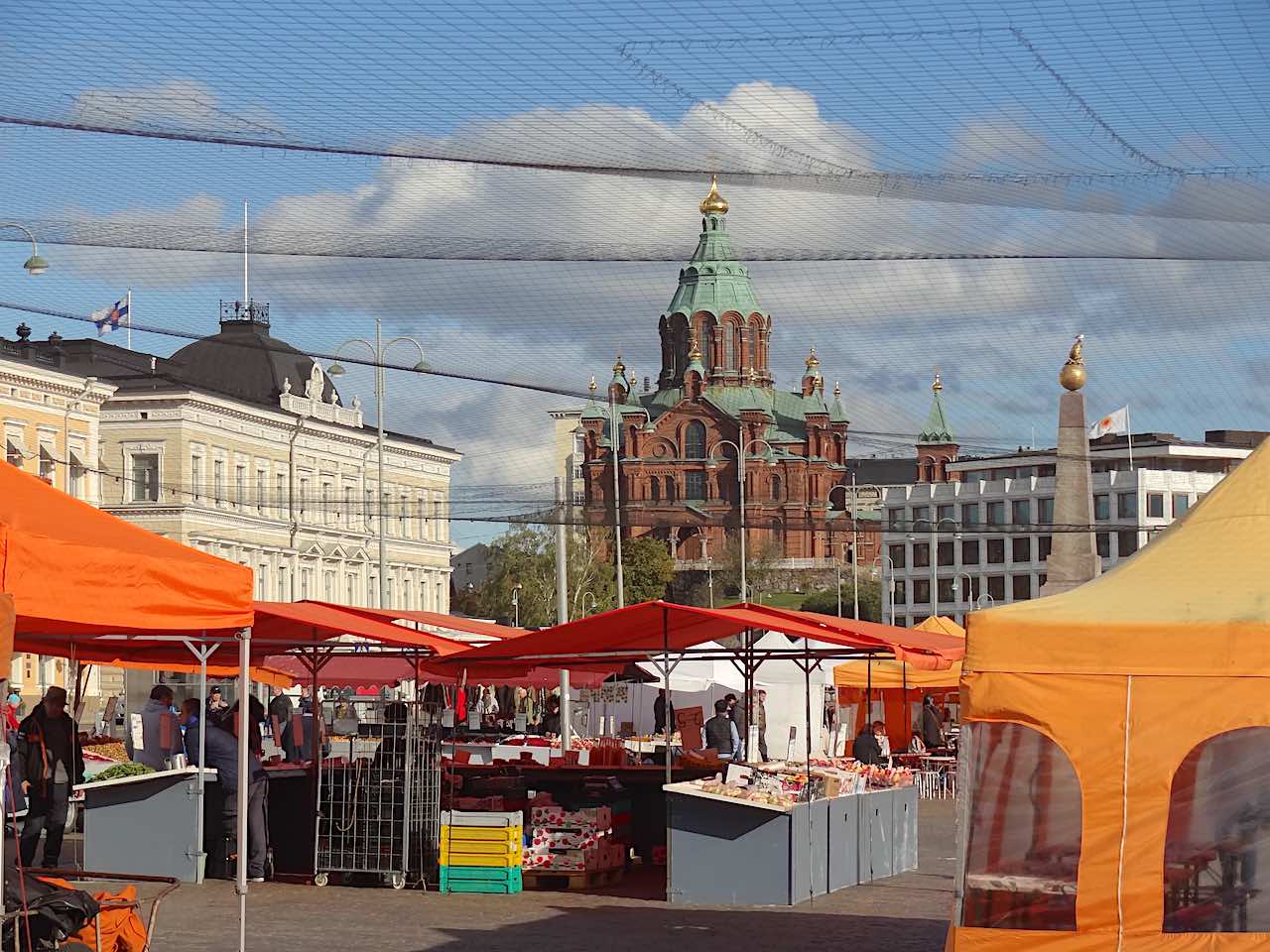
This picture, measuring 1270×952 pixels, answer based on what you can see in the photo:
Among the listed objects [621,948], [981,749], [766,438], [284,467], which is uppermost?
[766,438]

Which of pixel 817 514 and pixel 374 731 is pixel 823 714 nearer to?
pixel 374 731

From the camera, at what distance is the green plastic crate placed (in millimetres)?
17938

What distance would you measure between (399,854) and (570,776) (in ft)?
10.1

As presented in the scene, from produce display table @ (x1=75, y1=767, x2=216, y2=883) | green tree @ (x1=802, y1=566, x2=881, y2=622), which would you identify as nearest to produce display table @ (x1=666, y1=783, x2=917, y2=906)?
produce display table @ (x1=75, y1=767, x2=216, y2=883)

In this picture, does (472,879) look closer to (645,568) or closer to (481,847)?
(481,847)

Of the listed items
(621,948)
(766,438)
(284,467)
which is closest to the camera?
(621,948)

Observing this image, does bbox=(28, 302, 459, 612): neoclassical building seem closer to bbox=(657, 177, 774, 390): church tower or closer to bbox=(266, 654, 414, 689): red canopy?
bbox=(266, 654, 414, 689): red canopy

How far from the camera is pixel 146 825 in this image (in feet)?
61.6

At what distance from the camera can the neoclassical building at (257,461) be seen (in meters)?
74.8

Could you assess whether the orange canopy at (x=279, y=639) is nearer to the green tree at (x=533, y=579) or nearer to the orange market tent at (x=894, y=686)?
the orange market tent at (x=894, y=686)

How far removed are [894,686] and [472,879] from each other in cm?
1919

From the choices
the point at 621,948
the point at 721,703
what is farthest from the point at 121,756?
the point at 621,948

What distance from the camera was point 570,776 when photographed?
21047 mm

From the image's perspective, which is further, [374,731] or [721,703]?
[721,703]
